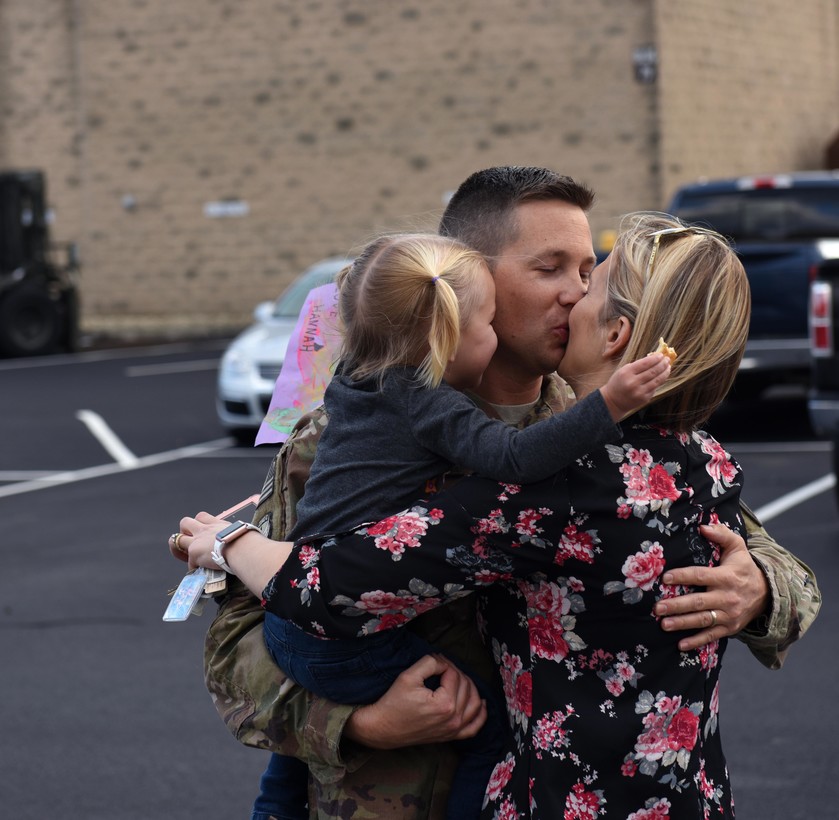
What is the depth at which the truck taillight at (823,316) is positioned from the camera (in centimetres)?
823

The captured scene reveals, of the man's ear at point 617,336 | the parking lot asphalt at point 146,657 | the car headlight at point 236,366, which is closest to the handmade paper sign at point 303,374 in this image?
the man's ear at point 617,336

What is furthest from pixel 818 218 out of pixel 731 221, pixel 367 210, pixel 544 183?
pixel 367 210

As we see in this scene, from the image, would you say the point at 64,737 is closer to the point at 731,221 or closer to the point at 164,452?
the point at 164,452

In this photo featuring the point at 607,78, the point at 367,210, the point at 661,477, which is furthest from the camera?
the point at 367,210

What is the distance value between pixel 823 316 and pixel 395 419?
6.59 meters

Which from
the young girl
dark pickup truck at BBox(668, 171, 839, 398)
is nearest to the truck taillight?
dark pickup truck at BBox(668, 171, 839, 398)

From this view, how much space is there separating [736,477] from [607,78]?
21308 millimetres

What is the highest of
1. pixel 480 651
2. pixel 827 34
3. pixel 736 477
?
pixel 827 34

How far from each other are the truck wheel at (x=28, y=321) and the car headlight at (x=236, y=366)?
9638 mm

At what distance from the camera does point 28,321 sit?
21391 millimetres

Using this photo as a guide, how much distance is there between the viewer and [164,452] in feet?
39.1

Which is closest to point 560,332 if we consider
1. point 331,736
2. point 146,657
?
point 331,736

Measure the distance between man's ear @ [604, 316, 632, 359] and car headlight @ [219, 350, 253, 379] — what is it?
10.0 meters

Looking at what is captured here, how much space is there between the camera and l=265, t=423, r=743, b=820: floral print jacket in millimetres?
1957
